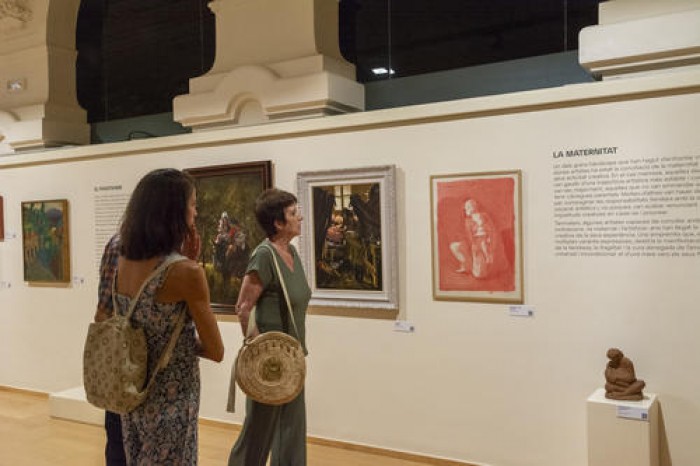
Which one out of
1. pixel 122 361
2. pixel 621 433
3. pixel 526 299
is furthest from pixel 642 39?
pixel 122 361

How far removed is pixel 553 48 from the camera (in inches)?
256

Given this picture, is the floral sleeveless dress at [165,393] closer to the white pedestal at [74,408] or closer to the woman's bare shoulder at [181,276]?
the woman's bare shoulder at [181,276]

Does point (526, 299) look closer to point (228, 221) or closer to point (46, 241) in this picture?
point (228, 221)

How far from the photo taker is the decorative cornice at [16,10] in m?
9.70

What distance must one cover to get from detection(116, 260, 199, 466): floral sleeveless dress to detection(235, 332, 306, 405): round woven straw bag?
0.91 metres

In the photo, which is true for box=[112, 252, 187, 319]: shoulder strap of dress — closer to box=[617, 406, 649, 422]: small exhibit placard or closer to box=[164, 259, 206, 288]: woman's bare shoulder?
box=[164, 259, 206, 288]: woman's bare shoulder

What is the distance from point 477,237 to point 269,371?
2.41 meters

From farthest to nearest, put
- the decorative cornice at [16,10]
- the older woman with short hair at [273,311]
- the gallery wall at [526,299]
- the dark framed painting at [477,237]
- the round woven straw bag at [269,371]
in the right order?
the decorative cornice at [16,10], the dark framed painting at [477,237], the gallery wall at [526,299], the older woman with short hair at [273,311], the round woven straw bag at [269,371]

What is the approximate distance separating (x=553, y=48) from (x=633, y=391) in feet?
10.5

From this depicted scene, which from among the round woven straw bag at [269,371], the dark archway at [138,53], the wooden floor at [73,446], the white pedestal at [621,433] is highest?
the dark archway at [138,53]

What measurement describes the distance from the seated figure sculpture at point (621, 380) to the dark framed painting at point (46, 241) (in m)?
6.77

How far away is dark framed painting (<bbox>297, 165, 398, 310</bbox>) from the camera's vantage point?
21.1ft

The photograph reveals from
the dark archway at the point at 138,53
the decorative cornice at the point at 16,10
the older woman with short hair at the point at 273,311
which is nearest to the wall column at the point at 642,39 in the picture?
the older woman with short hair at the point at 273,311

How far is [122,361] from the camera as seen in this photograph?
3.24 metres
